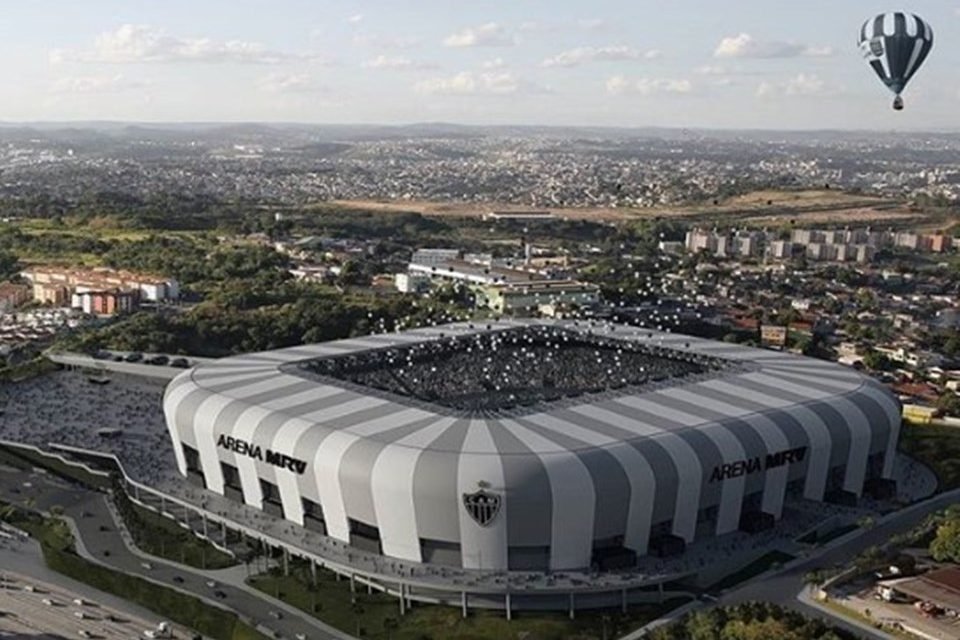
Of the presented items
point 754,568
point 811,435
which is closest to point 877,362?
point 811,435

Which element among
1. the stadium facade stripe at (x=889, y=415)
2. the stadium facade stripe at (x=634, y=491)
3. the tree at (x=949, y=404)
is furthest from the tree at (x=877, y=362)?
the stadium facade stripe at (x=634, y=491)

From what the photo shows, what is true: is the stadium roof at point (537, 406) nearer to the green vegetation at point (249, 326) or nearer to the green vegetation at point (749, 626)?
the green vegetation at point (749, 626)

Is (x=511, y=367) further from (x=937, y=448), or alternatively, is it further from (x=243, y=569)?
(x=937, y=448)

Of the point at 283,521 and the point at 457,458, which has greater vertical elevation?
the point at 457,458

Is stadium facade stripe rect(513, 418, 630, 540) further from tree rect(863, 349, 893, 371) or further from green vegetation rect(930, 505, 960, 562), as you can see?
tree rect(863, 349, 893, 371)

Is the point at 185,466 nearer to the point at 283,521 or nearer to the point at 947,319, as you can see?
the point at 283,521

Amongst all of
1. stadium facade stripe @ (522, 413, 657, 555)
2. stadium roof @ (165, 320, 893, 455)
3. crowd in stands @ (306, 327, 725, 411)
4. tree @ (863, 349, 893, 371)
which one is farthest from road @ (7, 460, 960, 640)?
tree @ (863, 349, 893, 371)

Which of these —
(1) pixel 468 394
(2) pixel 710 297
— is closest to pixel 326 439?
(1) pixel 468 394
